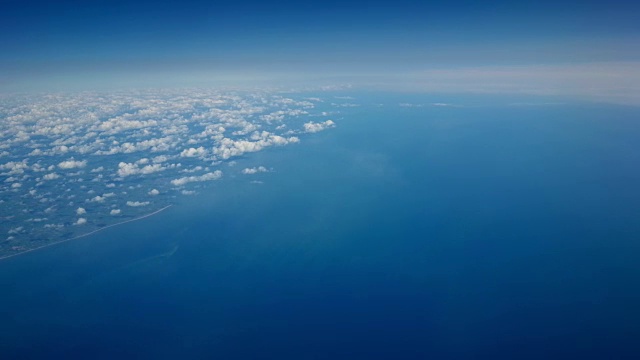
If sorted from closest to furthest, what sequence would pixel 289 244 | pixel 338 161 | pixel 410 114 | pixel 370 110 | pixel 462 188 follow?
pixel 289 244 < pixel 462 188 < pixel 338 161 < pixel 410 114 < pixel 370 110

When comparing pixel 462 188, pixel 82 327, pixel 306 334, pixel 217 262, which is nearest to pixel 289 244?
pixel 217 262

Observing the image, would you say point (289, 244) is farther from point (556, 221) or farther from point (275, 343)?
point (556, 221)

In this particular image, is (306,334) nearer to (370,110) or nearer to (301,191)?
(301,191)

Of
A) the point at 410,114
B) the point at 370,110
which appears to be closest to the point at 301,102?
the point at 370,110

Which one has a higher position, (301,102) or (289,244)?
(301,102)

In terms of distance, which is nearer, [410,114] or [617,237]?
[617,237]

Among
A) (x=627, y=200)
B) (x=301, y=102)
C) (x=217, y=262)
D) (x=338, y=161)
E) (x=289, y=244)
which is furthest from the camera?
(x=301, y=102)

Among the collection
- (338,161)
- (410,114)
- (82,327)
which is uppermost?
(410,114)
